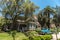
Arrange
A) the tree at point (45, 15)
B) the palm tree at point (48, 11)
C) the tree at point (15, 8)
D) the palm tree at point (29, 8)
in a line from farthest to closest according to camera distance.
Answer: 1. the palm tree at point (48, 11)
2. the tree at point (45, 15)
3. the tree at point (15, 8)
4. the palm tree at point (29, 8)

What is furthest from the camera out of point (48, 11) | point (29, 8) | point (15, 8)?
point (48, 11)

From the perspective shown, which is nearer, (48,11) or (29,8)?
(29,8)

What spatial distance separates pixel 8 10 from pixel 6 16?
1.94 meters

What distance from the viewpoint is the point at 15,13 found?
55844mm

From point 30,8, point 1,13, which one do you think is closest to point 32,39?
point 30,8

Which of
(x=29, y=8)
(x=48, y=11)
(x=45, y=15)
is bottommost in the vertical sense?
(x=45, y=15)

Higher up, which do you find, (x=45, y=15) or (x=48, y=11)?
(x=48, y=11)

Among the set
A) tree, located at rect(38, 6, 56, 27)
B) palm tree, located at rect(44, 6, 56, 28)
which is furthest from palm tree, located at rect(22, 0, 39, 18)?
palm tree, located at rect(44, 6, 56, 28)

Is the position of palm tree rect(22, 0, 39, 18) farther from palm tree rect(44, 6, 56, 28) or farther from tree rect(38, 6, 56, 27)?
palm tree rect(44, 6, 56, 28)

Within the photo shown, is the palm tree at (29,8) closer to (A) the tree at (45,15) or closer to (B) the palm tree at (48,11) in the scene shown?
(A) the tree at (45,15)

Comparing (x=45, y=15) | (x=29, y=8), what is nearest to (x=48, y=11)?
(x=45, y=15)

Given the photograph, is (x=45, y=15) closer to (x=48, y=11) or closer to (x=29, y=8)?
(x=48, y=11)

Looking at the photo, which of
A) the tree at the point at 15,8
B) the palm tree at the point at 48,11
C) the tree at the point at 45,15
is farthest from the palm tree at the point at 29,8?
the palm tree at the point at 48,11

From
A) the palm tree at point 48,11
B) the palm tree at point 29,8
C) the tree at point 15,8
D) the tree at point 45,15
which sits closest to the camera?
the palm tree at point 29,8
